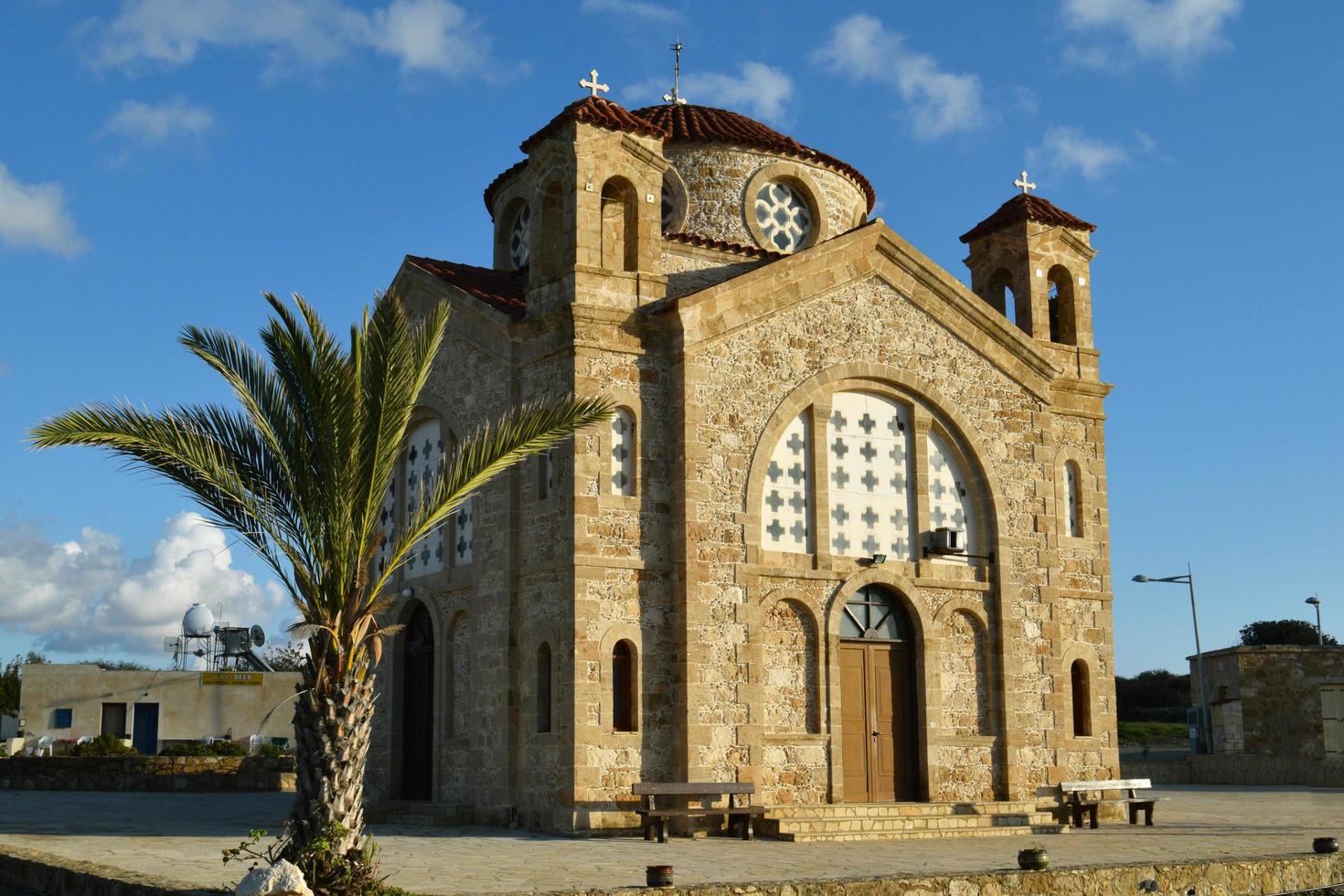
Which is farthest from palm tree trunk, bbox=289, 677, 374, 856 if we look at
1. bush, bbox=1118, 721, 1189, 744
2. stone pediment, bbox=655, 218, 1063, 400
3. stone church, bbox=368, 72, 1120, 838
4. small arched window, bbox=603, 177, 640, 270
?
bush, bbox=1118, 721, 1189, 744

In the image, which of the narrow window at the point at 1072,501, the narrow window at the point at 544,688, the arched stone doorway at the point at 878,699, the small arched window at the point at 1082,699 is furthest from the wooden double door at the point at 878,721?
the narrow window at the point at 1072,501

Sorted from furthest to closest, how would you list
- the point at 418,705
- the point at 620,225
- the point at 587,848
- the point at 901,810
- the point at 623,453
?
the point at 418,705 → the point at 620,225 → the point at 901,810 → the point at 623,453 → the point at 587,848

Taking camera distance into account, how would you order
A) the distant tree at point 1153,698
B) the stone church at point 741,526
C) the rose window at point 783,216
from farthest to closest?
the distant tree at point 1153,698 < the rose window at point 783,216 < the stone church at point 741,526

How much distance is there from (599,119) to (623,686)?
7.07 meters

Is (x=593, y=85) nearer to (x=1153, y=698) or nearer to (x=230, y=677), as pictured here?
(x=230, y=677)

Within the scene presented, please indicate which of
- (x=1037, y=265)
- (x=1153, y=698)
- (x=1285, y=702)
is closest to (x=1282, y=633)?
(x=1153, y=698)

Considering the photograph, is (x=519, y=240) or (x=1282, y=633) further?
(x=1282, y=633)

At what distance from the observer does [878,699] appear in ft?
60.6

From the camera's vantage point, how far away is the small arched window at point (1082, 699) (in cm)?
2052

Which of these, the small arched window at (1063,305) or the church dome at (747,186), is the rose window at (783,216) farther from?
the small arched window at (1063,305)

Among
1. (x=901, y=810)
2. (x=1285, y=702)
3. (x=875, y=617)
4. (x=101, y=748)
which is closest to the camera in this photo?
(x=901, y=810)

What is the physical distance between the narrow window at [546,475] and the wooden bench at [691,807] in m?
3.67

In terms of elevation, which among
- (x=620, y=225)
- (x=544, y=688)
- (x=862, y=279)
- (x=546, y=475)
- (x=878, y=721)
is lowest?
(x=878, y=721)

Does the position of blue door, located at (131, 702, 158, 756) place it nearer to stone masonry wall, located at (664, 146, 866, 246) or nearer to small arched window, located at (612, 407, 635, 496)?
stone masonry wall, located at (664, 146, 866, 246)
